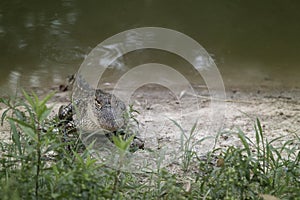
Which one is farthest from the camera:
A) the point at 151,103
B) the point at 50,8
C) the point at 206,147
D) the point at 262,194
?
the point at 50,8

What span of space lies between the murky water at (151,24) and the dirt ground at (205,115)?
50 cm

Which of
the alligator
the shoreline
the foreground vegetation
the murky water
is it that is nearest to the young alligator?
the alligator

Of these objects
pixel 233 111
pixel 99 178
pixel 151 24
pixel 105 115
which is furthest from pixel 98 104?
pixel 151 24

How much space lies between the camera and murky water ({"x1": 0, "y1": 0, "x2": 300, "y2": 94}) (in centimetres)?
624

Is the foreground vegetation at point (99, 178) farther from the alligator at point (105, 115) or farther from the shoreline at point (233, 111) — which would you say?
the shoreline at point (233, 111)

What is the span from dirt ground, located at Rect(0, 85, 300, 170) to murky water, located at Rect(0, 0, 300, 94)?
0.50 meters

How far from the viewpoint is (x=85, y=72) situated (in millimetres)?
6270

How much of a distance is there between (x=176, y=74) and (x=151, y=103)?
3.23 ft

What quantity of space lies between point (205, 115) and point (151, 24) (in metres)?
2.76

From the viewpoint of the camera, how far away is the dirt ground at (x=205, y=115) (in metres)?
4.25

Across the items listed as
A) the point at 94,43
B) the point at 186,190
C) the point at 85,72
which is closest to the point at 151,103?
the point at 85,72

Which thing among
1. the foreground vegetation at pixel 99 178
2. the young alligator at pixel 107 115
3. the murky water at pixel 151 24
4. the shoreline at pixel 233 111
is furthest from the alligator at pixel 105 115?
the murky water at pixel 151 24

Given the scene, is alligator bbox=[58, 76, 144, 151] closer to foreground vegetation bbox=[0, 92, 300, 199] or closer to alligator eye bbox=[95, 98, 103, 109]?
alligator eye bbox=[95, 98, 103, 109]

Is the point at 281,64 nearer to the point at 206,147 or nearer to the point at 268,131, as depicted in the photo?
the point at 268,131
